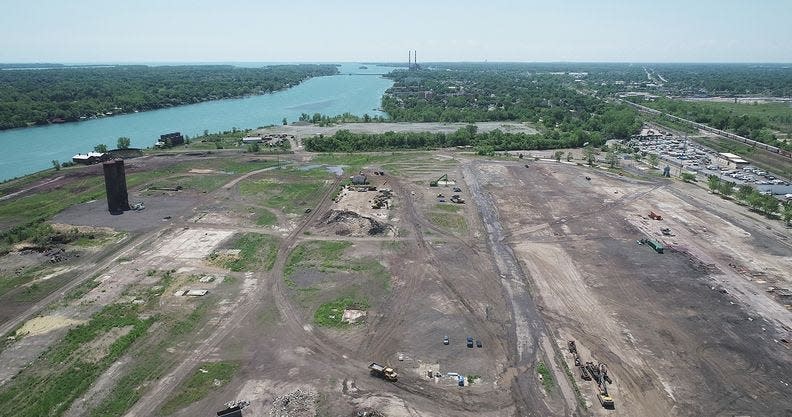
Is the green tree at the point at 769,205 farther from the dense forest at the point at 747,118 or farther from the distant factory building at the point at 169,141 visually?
the distant factory building at the point at 169,141

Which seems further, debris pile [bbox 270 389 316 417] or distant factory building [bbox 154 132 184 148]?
distant factory building [bbox 154 132 184 148]

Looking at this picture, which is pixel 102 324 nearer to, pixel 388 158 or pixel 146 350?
pixel 146 350

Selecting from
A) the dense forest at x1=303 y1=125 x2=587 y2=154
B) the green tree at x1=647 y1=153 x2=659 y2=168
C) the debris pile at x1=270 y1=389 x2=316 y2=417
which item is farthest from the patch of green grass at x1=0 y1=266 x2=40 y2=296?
the green tree at x1=647 y1=153 x2=659 y2=168

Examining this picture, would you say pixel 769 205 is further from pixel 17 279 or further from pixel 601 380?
pixel 17 279

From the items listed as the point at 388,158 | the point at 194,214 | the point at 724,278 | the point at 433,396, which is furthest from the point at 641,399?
the point at 388,158

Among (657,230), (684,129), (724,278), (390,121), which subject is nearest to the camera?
(724,278)

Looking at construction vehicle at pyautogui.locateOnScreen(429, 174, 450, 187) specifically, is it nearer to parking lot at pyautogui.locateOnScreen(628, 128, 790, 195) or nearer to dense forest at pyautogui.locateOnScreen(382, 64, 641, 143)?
dense forest at pyautogui.locateOnScreen(382, 64, 641, 143)

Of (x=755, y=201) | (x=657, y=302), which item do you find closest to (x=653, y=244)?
(x=657, y=302)
